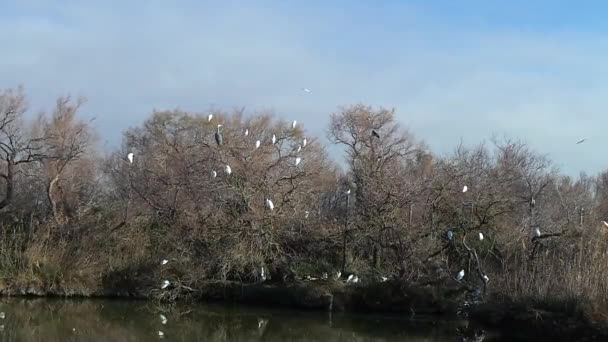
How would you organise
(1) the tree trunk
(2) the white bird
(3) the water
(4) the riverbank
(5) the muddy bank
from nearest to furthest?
(4) the riverbank
(3) the water
(5) the muddy bank
(2) the white bird
(1) the tree trunk

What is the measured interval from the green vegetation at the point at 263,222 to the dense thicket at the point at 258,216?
0.14 feet

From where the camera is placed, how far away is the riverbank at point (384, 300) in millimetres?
12516

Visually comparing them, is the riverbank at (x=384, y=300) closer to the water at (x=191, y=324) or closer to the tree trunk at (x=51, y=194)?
the water at (x=191, y=324)

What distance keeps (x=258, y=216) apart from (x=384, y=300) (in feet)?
13.6

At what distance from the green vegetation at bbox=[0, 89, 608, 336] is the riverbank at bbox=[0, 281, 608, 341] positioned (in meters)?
0.06

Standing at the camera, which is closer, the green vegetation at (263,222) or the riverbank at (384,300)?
the riverbank at (384,300)

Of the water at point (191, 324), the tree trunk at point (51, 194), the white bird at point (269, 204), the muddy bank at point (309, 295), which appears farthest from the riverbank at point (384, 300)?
the tree trunk at point (51, 194)

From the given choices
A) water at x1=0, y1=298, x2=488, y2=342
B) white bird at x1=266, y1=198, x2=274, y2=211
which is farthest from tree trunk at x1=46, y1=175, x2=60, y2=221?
white bird at x1=266, y1=198, x2=274, y2=211

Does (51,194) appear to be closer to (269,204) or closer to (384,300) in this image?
(269,204)

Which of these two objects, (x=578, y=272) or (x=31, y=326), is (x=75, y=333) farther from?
(x=578, y=272)

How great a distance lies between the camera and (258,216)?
1902 cm

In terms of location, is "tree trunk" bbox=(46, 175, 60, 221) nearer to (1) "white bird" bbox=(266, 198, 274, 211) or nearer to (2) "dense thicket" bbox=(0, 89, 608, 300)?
(2) "dense thicket" bbox=(0, 89, 608, 300)

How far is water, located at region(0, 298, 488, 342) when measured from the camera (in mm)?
14531

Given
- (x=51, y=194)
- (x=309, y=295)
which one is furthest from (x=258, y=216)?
(x=51, y=194)
